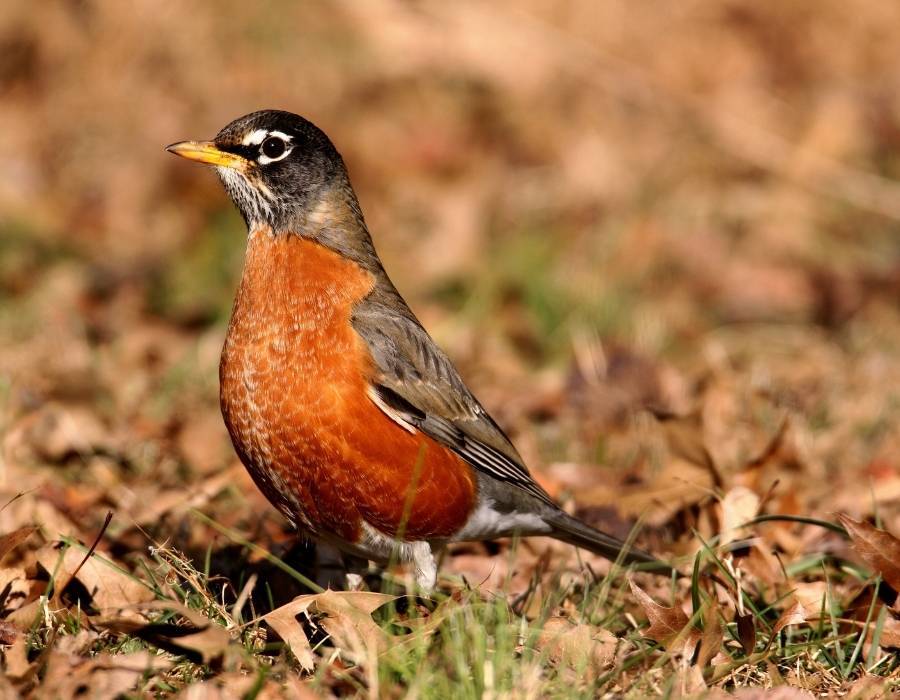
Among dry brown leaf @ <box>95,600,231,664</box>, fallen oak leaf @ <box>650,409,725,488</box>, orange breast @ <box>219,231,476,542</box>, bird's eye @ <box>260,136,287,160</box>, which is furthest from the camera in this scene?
fallen oak leaf @ <box>650,409,725,488</box>

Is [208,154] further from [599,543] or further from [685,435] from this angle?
[685,435]

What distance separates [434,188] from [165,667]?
716 centimetres

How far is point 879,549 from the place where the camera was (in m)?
3.88

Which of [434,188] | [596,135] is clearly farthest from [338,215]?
[596,135]

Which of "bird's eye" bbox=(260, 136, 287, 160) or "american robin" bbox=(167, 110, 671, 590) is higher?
"bird's eye" bbox=(260, 136, 287, 160)

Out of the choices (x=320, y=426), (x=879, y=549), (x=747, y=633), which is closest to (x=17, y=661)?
(x=320, y=426)

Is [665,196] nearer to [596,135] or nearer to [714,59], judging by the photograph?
[596,135]

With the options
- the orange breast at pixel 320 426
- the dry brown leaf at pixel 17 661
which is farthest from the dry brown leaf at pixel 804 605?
the dry brown leaf at pixel 17 661

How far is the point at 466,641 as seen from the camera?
333 cm

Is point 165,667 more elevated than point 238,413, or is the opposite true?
point 238,413

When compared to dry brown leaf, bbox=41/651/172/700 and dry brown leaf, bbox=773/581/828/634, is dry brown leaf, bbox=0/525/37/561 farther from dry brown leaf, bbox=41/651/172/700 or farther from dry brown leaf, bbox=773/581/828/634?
dry brown leaf, bbox=773/581/828/634

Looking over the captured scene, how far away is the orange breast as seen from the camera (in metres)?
4.00

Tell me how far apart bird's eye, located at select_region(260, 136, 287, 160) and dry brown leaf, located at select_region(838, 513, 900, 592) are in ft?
7.77

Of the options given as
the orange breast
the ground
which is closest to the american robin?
the orange breast
